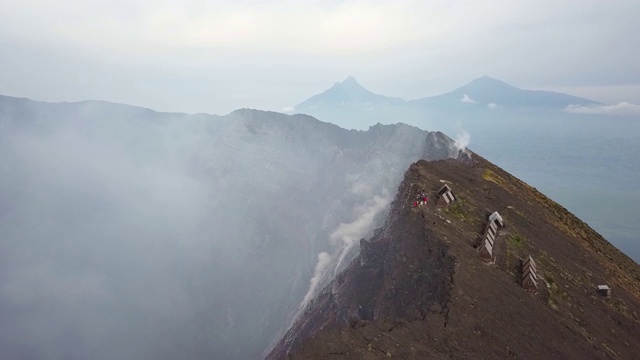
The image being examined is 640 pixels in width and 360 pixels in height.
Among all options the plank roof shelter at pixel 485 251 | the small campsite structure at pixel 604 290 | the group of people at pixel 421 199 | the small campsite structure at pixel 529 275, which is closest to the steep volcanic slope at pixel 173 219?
the group of people at pixel 421 199

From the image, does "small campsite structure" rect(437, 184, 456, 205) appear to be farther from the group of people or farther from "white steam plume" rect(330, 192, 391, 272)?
"white steam plume" rect(330, 192, 391, 272)

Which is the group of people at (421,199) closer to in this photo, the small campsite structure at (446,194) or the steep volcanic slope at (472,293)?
the steep volcanic slope at (472,293)

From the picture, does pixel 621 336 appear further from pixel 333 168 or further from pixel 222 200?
pixel 222 200

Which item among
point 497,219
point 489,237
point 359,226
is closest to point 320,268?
point 359,226

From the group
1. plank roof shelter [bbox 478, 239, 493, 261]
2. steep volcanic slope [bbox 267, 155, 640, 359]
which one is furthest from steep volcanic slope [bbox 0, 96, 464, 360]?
plank roof shelter [bbox 478, 239, 493, 261]

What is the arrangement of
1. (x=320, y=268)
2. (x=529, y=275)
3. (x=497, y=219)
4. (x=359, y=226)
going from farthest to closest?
(x=359, y=226), (x=320, y=268), (x=497, y=219), (x=529, y=275)

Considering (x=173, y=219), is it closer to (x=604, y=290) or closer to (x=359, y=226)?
(x=359, y=226)

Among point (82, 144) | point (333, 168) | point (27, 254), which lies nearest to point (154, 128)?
point (82, 144)
